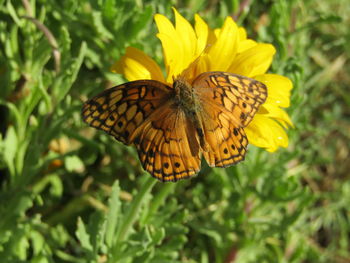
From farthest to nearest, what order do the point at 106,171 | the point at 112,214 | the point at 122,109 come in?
the point at 106,171, the point at 112,214, the point at 122,109

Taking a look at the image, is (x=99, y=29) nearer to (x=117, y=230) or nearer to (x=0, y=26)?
(x=0, y=26)

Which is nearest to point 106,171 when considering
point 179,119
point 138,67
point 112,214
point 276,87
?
point 112,214

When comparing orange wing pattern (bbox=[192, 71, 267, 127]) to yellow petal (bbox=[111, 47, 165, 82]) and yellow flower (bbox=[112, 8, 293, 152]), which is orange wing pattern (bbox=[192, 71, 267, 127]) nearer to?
yellow flower (bbox=[112, 8, 293, 152])

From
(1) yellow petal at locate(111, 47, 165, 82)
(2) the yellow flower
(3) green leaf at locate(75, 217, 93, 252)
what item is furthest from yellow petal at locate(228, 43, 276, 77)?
(3) green leaf at locate(75, 217, 93, 252)

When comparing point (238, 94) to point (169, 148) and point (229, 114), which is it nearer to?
point (229, 114)

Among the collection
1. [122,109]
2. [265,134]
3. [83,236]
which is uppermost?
[122,109]

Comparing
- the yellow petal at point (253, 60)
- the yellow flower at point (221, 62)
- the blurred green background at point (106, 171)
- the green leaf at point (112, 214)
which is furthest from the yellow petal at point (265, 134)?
the green leaf at point (112, 214)

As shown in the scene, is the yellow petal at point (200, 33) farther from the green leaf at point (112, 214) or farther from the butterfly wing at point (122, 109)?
the green leaf at point (112, 214)
